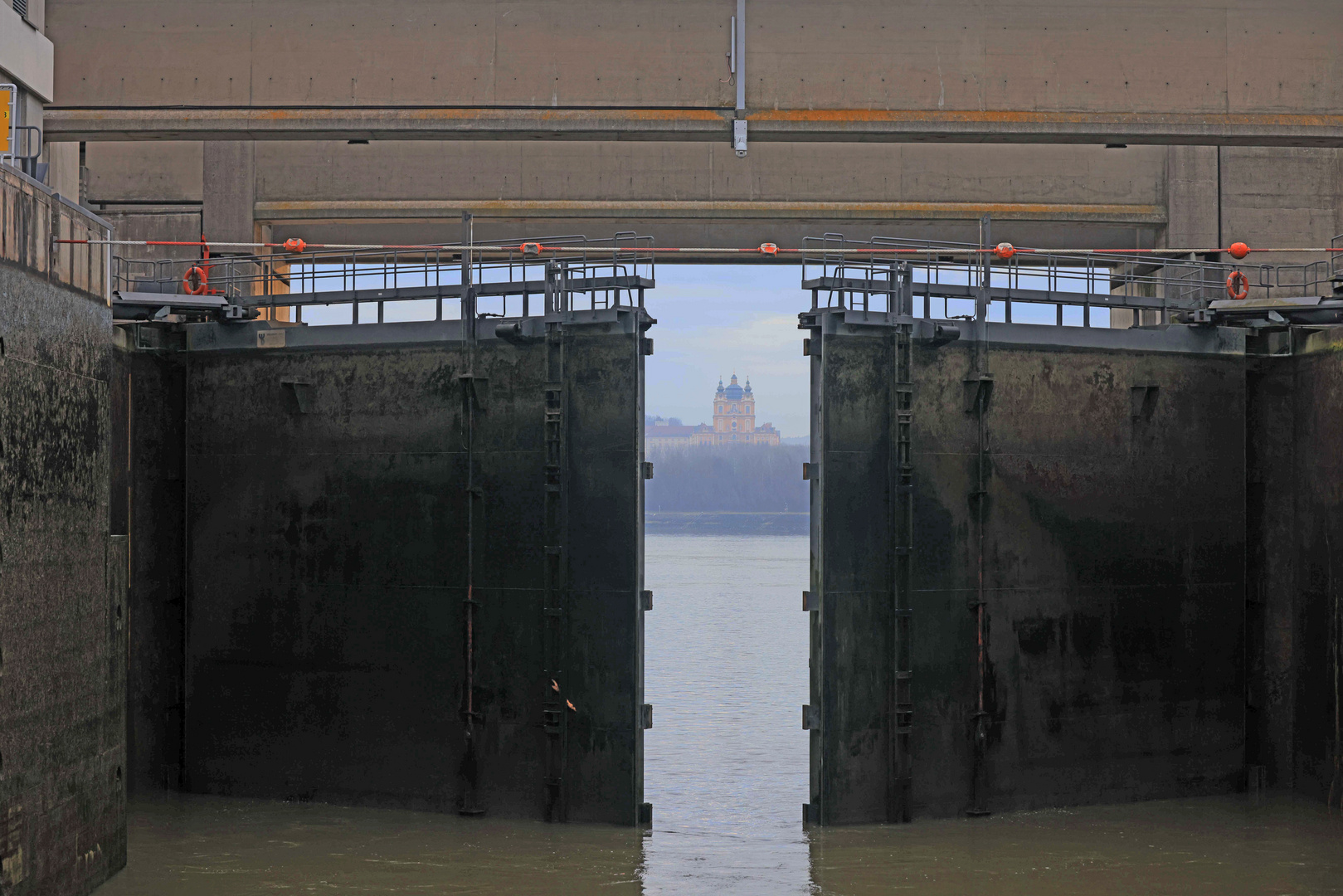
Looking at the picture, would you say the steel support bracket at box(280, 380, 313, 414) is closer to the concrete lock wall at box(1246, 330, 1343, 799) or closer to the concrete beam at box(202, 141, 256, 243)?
the concrete beam at box(202, 141, 256, 243)

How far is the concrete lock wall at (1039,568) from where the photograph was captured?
17.8 meters

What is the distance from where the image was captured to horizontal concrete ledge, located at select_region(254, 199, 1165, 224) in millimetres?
26734

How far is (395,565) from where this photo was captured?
18.4m

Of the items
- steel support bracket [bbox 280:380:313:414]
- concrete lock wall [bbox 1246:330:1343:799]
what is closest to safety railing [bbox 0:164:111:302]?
steel support bracket [bbox 280:380:313:414]

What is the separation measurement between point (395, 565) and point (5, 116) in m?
6.66

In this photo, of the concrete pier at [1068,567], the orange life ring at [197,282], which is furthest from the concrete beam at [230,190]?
the concrete pier at [1068,567]

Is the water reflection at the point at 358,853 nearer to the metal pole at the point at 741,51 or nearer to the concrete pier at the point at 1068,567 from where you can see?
the concrete pier at the point at 1068,567

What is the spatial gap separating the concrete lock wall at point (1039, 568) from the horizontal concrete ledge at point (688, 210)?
7.95 meters

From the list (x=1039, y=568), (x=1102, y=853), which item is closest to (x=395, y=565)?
(x=1039, y=568)

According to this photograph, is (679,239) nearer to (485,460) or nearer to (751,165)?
(751,165)

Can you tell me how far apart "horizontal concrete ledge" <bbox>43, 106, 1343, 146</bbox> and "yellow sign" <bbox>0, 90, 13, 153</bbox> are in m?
4.09

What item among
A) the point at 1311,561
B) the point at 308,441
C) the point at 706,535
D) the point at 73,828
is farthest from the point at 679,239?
the point at 706,535

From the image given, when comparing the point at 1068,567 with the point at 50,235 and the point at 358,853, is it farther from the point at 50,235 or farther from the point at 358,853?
the point at 50,235

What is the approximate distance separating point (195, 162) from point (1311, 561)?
19.4 metres
